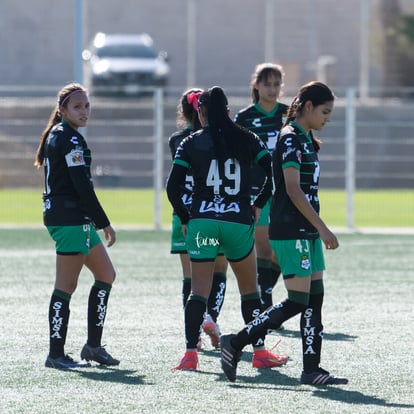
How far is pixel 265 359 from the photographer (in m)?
7.95

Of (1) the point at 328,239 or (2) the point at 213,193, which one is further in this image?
(2) the point at 213,193

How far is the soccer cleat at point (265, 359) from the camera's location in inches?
312

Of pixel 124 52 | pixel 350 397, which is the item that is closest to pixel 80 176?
pixel 350 397

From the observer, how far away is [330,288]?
1197 cm

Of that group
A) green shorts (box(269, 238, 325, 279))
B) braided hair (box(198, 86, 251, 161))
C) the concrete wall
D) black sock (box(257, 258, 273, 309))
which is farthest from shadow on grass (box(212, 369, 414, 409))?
the concrete wall

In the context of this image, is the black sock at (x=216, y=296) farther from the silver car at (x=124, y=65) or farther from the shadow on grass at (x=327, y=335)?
the silver car at (x=124, y=65)

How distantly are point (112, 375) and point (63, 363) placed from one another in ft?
1.32

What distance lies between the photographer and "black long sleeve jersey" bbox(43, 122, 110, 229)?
7805 millimetres

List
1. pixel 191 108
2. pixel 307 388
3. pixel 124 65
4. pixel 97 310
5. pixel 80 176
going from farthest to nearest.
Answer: pixel 124 65 → pixel 191 108 → pixel 97 310 → pixel 80 176 → pixel 307 388

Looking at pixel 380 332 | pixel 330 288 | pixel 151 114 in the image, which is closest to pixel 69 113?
pixel 380 332

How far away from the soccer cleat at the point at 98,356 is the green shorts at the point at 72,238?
642 millimetres

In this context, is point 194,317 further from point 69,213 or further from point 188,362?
point 69,213

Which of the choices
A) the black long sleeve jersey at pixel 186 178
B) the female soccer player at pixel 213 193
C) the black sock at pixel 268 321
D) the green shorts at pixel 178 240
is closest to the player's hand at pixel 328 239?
the black sock at pixel 268 321

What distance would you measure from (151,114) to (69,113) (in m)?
19.7
